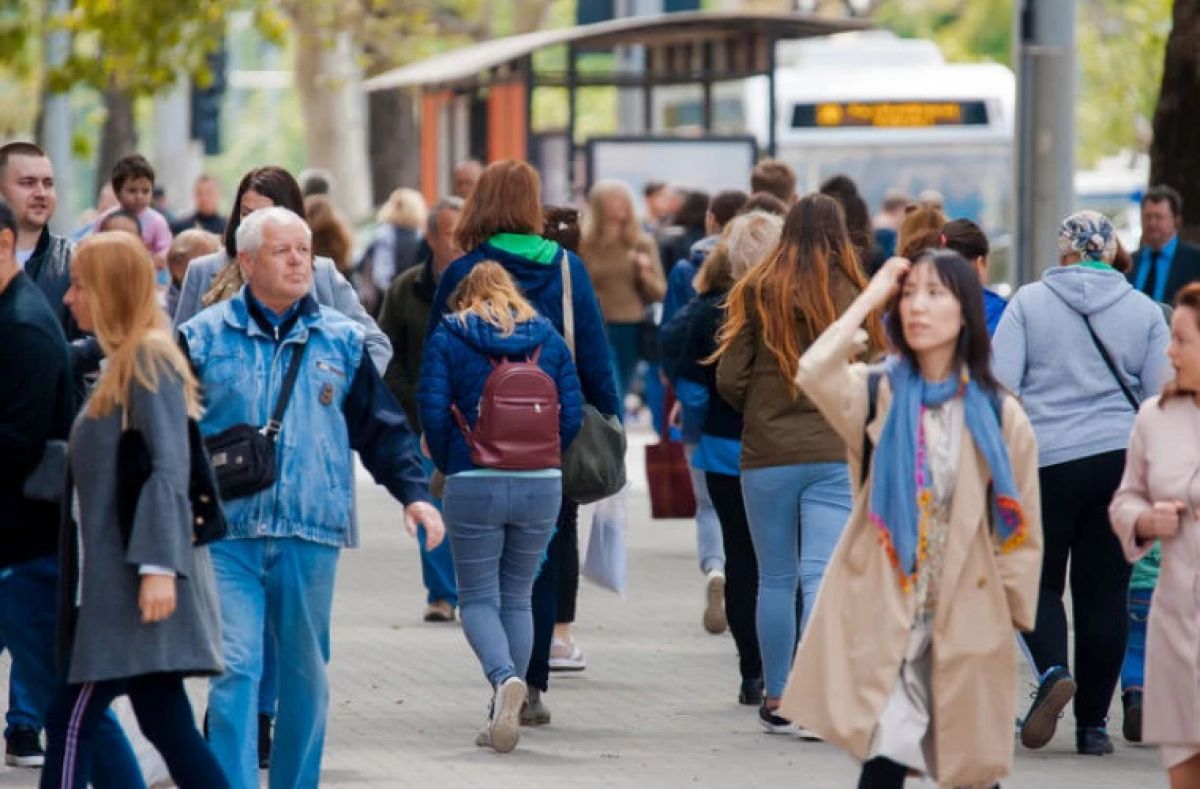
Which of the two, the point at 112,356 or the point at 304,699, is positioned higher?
the point at 112,356

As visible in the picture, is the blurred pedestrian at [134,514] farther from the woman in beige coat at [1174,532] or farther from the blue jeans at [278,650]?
the woman in beige coat at [1174,532]

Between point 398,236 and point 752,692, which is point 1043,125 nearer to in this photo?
point 398,236

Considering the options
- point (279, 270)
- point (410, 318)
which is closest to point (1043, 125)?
point (410, 318)

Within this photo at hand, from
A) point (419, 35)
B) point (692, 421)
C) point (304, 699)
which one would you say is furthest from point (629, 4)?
point (304, 699)

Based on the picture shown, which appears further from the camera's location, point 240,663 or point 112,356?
point 240,663

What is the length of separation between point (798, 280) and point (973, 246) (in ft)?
2.45

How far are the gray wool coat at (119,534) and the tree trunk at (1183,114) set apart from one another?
29.2ft

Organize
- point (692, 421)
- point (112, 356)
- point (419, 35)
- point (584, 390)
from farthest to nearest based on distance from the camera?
point (419, 35) < point (692, 421) < point (584, 390) < point (112, 356)

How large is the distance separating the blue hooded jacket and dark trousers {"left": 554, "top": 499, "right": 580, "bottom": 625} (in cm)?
63

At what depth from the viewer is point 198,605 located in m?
6.70

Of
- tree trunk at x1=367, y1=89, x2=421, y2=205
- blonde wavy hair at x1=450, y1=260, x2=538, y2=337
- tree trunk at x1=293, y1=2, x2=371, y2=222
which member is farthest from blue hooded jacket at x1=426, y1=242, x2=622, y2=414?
tree trunk at x1=367, y1=89, x2=421, y2=205

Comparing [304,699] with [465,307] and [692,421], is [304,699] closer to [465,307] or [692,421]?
[465,307]

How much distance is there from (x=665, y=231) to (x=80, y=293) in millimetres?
12503

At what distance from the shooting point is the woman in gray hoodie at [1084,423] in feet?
29.4
